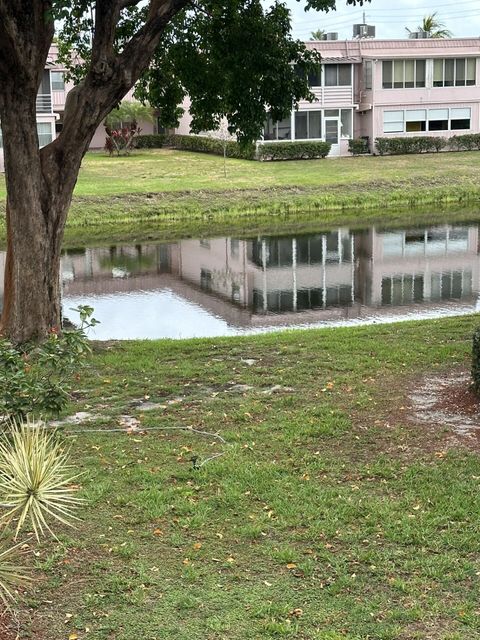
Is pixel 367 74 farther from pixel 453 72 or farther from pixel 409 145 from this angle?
pixel 409 145

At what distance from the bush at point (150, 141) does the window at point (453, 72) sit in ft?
53.7

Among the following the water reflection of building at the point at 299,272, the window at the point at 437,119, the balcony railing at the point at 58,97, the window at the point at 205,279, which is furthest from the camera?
the balcony railing at the point at 58,97

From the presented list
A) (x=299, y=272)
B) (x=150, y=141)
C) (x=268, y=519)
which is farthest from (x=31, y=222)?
(x=150, y=141)

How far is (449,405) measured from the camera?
398 inches

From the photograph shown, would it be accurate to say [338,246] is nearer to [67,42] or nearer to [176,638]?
[67,42]

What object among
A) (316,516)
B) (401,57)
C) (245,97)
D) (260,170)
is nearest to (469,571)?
(316,516)

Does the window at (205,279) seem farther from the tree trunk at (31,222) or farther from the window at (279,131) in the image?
the window at (279,131)

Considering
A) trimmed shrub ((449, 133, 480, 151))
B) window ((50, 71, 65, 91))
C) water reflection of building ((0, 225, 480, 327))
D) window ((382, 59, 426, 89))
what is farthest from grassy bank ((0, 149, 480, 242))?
window ((50, 71, 65, 91))

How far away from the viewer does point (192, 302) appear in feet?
69.3

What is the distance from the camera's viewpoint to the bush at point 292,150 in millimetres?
49219

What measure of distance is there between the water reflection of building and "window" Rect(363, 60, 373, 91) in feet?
75.6

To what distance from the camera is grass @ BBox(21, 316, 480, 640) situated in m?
5.93

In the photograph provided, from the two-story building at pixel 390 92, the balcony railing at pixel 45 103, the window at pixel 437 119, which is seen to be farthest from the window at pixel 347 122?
the balcony railing at pixel 45 103

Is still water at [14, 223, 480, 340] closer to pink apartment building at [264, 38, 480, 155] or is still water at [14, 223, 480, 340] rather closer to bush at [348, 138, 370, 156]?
bush at [348, 138, 370, 156]
